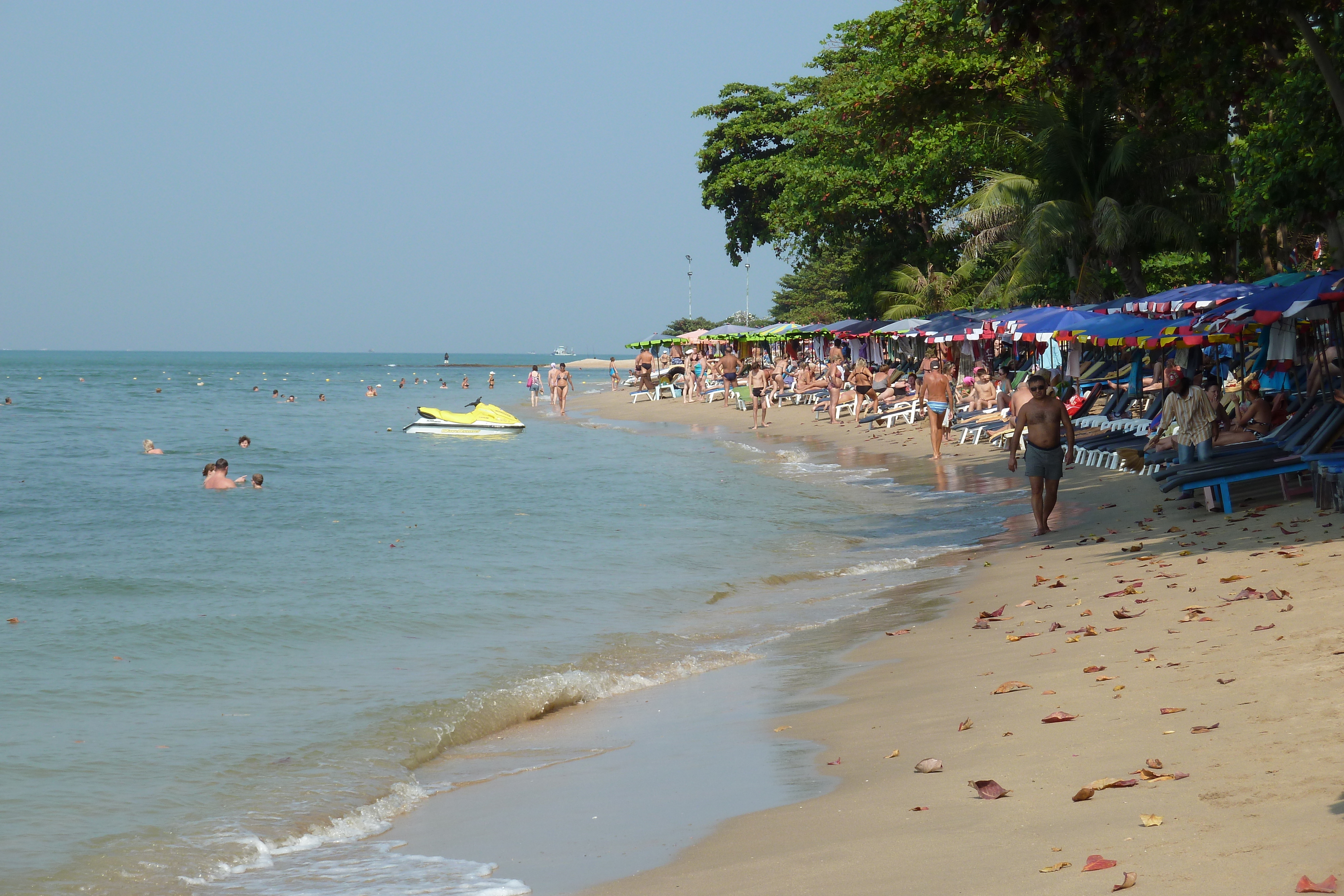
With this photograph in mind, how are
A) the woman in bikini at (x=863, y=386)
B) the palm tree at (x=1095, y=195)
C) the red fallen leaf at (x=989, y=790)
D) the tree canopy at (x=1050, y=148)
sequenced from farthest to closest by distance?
the woman in bikini at (x=863, y=386), the palm tree at (x=1095, y=195), the tree canopy at (x=1050, y=148), the red fallen leaf at (x=989, y=790)

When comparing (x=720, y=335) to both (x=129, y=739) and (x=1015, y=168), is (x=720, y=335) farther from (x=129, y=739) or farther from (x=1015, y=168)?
(x=129, y=739)

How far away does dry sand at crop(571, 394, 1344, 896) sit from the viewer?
353cm

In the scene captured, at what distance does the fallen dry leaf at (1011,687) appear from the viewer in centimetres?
589

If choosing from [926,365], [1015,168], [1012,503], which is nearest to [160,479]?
[926,365]

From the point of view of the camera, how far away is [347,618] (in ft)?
33.5

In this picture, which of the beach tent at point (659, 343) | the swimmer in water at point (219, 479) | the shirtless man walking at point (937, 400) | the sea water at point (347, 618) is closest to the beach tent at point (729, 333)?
the beach tent at point (659, 343)

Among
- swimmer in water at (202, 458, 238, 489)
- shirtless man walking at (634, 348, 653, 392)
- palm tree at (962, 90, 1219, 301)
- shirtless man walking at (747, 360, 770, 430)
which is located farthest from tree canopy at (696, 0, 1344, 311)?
swimmer in water at (202, 458, 238, 489)

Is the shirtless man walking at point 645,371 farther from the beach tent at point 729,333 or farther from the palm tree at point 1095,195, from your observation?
the palm tree at point 1095,195

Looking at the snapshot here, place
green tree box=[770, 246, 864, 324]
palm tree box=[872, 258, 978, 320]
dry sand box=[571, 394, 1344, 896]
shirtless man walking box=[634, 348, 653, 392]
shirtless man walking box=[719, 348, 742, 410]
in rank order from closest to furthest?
dry sand box=[571, 394, 1344, 896], palm tree box=[872, 258, 978, 320], shirtless man walking box=[719, 348, 742, 410], shirtless man walking box=[634, 348, 653, 392], green tree box=[770, 246, 864, 324]

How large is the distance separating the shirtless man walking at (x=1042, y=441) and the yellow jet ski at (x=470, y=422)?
877 inches

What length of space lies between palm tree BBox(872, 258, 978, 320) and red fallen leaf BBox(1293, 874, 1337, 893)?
110 feet

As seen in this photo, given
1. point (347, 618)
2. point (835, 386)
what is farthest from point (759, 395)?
point (347, 618)

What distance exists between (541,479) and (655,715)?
15.2m

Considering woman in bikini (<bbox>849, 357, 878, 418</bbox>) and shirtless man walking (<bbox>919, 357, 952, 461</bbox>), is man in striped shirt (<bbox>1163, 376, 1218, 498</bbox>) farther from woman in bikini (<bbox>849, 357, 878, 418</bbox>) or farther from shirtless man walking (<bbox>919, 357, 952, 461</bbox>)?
woman in bikini (<bbox>849, 357, 878, 418</bbox>)
